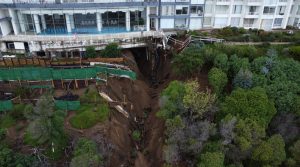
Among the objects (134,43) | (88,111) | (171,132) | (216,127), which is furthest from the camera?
(134,43)

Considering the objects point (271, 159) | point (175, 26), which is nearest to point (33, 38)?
point (175, 26)

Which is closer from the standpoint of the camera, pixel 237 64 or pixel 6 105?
pixel 6 105

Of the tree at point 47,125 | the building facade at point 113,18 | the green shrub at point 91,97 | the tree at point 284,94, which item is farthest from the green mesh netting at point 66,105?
the tree at point 284,94

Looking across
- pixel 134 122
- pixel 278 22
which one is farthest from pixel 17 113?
pixel 278 22

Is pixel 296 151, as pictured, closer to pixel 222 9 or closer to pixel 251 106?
pixel 251 106

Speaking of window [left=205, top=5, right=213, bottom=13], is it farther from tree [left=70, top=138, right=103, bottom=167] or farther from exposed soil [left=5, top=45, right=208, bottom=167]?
tree [left=70, top=138, right=103, bottom=167]

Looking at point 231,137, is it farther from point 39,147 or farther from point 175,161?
point 39,147
